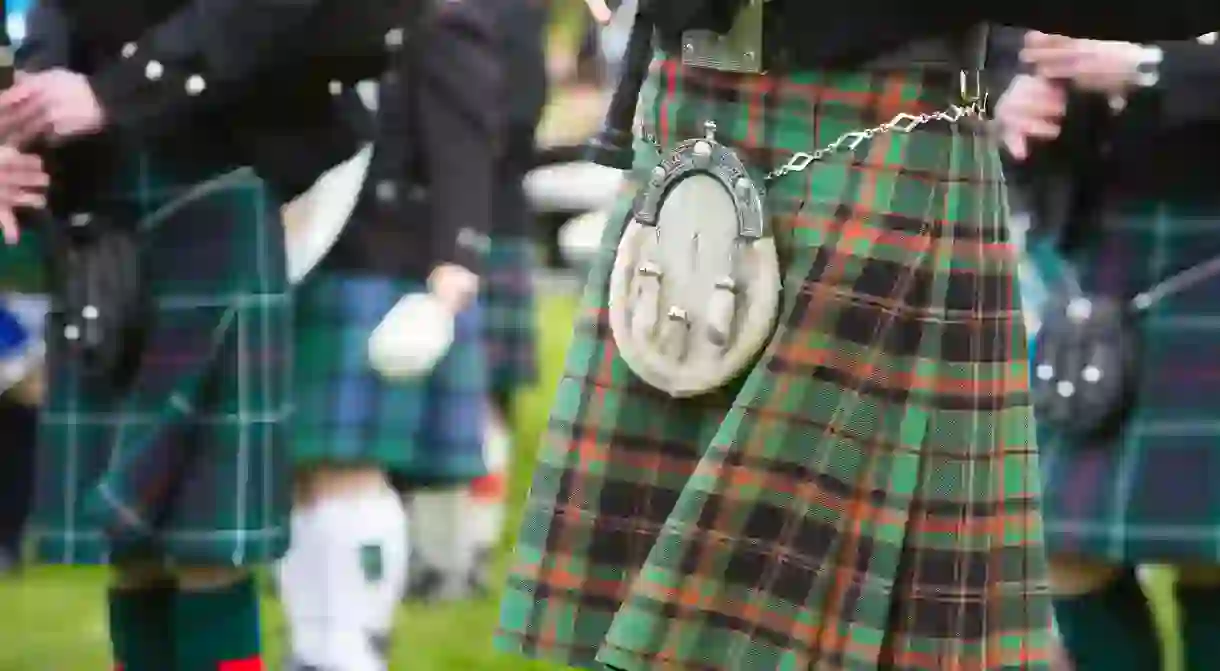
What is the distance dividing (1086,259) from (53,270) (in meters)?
1.35

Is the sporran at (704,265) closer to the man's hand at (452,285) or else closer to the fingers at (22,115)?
the fingers at (22,115)

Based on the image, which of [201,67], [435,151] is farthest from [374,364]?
[201,67]

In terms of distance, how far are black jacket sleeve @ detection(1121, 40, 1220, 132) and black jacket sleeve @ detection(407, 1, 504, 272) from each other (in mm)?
1346

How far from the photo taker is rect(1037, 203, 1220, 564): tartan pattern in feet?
10.4

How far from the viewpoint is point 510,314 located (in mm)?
5707

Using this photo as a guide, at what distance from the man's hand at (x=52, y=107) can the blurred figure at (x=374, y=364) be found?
0.63 meters

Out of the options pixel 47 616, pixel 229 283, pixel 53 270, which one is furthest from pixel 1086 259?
pixel 47 616

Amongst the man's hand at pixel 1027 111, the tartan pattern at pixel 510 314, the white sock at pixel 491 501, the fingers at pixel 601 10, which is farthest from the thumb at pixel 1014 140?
the tartan pattern at pixel 510 314

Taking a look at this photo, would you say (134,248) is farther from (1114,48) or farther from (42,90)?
(1114,48)

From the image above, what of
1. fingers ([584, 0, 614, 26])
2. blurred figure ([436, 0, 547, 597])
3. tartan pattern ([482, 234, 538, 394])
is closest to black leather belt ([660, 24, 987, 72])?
fingers ([584, 0, 614, 26])

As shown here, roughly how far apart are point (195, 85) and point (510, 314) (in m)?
2.76

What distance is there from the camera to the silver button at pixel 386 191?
12.9 ft

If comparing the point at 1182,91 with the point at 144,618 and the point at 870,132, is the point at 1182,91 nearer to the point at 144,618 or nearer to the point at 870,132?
the point at 870,132

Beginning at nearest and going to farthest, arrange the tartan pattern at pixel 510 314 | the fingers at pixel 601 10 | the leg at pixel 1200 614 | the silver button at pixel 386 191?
the fingers at pixel 601 10
the leg at pixel 1200 614
the silver button at pixel 386 191
the tartan pattern at pixel 510 314
